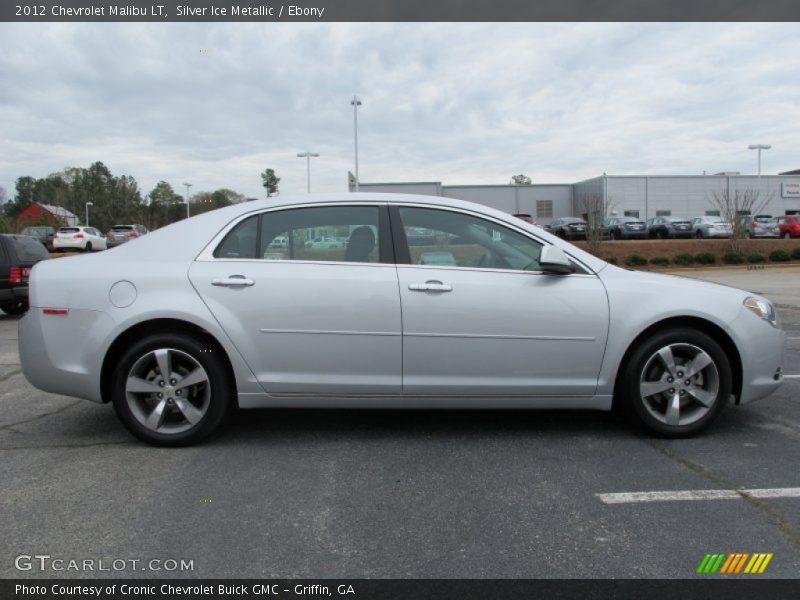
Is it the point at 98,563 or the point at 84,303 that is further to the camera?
the point at 84,303

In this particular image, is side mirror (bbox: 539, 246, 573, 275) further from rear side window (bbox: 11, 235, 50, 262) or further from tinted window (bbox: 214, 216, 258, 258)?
rear side window (bbox: 11, 235, 50, 262)

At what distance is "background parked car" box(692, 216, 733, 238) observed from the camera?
32.0m

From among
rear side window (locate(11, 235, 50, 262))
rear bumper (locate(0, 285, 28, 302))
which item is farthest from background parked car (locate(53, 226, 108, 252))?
rear bumper (locate(0, 285, 28, 302))

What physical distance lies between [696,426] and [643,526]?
1434 mm

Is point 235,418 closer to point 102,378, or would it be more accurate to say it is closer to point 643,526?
point 102,378

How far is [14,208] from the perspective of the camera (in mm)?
88375

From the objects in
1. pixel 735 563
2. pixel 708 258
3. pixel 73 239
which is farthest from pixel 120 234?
pixel 735 563

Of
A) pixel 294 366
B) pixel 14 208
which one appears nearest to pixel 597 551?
pixel 294 366

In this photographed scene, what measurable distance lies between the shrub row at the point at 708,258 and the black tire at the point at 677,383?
818 inches

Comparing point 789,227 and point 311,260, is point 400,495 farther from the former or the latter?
point 789,227

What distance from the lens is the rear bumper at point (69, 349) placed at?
12.9 feet

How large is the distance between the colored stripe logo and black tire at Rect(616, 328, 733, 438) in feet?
4.75

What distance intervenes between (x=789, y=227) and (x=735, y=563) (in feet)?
121
